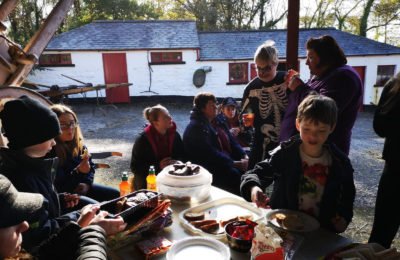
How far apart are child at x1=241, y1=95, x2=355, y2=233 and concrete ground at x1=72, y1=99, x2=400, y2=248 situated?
2.16 metres

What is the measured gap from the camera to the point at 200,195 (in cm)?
204

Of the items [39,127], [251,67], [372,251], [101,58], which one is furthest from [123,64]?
[372,251]

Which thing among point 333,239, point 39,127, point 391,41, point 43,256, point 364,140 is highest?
point 391,41

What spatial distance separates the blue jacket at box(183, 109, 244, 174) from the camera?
3.47 meters

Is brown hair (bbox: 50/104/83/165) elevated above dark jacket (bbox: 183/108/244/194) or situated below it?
above

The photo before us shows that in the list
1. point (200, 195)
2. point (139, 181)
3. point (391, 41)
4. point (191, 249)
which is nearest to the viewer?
point (191, 249)

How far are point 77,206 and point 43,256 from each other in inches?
55.5

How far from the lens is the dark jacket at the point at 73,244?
3.91 ft

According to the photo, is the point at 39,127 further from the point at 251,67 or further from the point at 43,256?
the point at 251,67

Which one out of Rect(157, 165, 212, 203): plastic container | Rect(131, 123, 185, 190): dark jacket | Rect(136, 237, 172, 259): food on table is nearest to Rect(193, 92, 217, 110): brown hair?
Rect(131, 123, 185, 190): dark jacket

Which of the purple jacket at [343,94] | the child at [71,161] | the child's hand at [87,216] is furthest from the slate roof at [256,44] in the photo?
the child's hand at [87,216]

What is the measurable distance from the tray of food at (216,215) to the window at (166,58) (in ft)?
47.8

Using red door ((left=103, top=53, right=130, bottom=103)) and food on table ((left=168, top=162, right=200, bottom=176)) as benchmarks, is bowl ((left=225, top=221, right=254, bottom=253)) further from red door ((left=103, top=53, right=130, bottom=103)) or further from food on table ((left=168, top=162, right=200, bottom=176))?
red door ((left=103, top=53, right=130, bottom=103))

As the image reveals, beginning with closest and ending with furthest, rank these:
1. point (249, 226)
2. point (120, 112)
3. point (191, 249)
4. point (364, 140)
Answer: point (191, 249) < point (249, 226) < point (364, 140) < point (120, 112)
